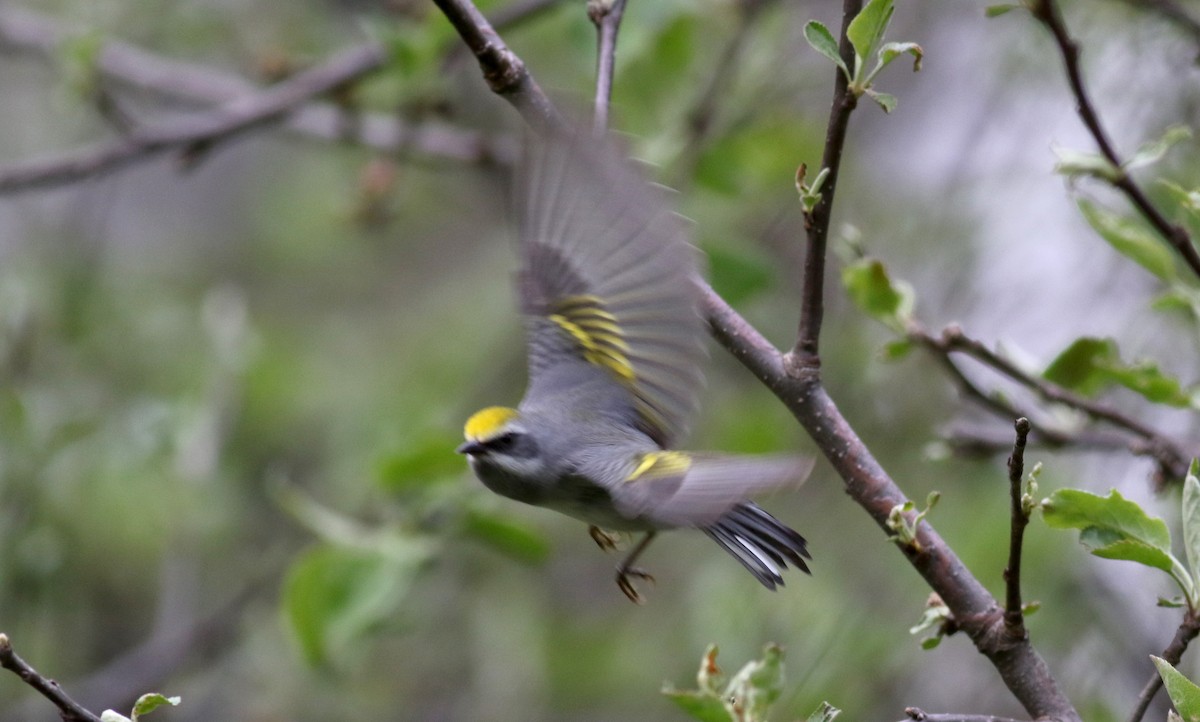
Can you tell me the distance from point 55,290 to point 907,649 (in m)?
3.31

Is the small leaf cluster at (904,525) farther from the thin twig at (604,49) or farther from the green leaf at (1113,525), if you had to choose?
the thin twig at (604,49)

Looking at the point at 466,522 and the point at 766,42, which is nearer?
the point at 466,522

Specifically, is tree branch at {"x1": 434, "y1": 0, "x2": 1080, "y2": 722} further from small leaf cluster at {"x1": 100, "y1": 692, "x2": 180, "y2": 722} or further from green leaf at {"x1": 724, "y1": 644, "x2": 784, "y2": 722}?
small leaf cluster at {"x1": 100, "y1": 692, "x2": 180, "y2": 722}

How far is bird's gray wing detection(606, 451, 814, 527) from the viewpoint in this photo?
1.49 m

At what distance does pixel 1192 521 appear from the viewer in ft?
4.94

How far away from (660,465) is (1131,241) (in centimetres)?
77

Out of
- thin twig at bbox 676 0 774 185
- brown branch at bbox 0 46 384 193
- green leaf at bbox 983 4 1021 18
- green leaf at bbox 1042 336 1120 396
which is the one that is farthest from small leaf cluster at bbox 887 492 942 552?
brown branch at bbox 0 46 384 193

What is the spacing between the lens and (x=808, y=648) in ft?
11.1

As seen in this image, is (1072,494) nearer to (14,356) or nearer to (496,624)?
(496,624)

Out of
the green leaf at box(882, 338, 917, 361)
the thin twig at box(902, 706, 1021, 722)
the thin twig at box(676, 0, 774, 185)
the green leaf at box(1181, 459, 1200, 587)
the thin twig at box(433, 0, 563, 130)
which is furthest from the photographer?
the thin twig at box(676, 0, 774, 185)

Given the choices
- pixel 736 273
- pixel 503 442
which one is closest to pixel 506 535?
pixel 736 273

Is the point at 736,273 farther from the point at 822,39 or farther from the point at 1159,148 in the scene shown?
the point at 822,39

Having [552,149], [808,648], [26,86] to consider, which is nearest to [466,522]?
[808,648]

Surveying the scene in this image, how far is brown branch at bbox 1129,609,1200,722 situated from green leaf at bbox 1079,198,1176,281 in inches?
24.9
